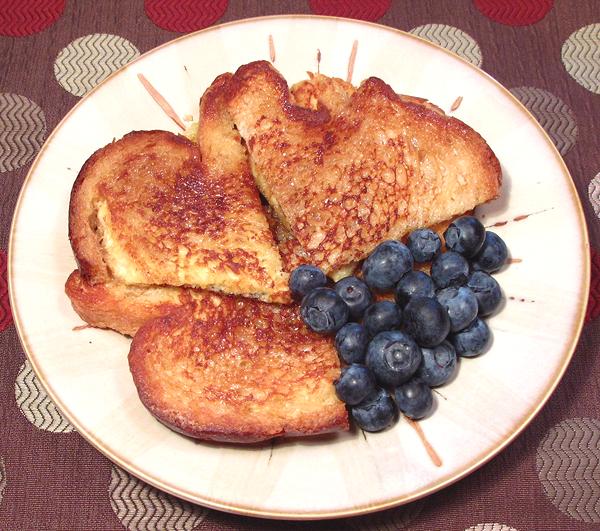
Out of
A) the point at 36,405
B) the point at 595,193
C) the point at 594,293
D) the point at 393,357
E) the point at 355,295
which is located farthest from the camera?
the point at 595,193

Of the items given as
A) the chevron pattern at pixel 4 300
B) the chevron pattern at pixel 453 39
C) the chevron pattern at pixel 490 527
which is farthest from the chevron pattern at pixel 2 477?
the chevron pattern at pixel 453 39

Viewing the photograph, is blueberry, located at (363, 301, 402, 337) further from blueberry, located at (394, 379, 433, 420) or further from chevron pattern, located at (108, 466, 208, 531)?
chevron pattern, located at (108, 466, 208, 531)

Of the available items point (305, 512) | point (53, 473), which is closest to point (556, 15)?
point (305, 512)

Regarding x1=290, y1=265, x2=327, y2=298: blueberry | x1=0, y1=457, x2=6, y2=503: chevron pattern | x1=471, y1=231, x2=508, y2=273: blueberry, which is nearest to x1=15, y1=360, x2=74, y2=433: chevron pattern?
x1=0, y1=457, x2=6, y2=503: chevron pattern

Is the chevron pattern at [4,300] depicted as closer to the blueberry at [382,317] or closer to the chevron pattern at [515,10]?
the blueberry at [382,317]

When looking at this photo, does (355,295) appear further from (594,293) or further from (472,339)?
(594,293)

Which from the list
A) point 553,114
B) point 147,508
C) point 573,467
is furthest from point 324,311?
point 553,114
